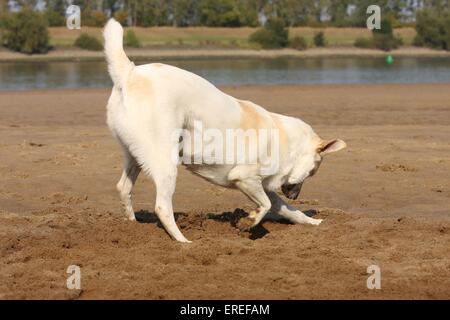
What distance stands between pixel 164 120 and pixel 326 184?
4.28m

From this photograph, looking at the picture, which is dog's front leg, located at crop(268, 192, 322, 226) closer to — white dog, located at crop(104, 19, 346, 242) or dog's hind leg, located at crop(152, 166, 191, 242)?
white dog, located at crop(104, 19, 346, 242)

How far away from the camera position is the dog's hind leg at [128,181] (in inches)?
317

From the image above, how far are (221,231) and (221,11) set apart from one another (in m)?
90.2

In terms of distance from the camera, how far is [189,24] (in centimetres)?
9538

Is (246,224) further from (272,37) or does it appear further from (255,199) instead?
(272,37)

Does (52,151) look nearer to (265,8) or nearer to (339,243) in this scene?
(339,243)

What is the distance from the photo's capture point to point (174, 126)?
7.27m

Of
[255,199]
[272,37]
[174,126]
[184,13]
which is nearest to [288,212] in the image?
[255,199]

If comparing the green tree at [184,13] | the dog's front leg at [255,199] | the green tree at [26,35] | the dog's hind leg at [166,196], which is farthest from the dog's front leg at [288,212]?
the green tree at [184,13]

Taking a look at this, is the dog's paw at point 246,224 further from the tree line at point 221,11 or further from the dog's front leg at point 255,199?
the tree line at point 221,11

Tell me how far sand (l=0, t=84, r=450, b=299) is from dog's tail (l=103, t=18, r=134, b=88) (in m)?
1.54

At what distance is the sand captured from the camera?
6.16 m

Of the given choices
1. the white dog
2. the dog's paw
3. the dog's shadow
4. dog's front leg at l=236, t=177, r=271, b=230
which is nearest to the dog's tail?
Answer: the white dog

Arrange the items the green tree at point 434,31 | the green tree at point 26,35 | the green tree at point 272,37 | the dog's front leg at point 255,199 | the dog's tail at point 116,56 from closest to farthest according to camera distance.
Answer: the dog's tail at point 116,56
the dog's front leg at point 255,199
the green tree at point 26,35
the green tree at point 272,37
the green tree at point 434,31
